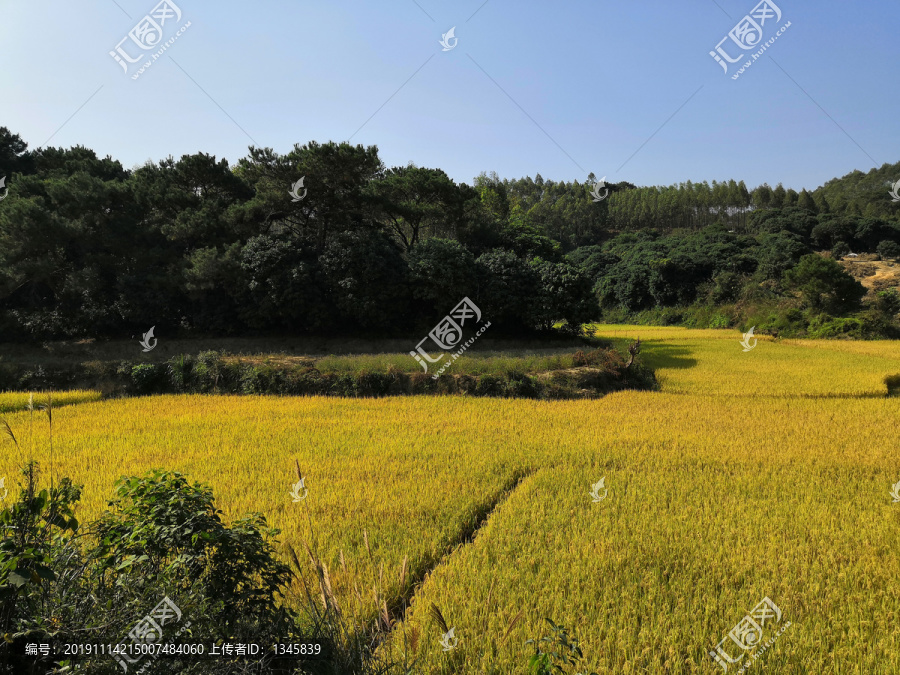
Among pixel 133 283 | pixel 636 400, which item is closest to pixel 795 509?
pixel 636 400

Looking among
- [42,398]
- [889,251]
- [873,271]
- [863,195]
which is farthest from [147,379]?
[863,195]

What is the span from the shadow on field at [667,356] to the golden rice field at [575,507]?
5.24 m

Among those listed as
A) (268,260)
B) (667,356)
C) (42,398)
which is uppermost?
(268,260)

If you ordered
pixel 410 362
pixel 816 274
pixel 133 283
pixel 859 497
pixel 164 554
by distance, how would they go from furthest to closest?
pixel 816 274
pixel 133 283
pixel 410 362
pixel 859 497
pixel 164 554

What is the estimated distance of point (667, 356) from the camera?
63.5 ft

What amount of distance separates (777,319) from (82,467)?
1352 inches

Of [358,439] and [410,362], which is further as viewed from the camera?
[410,362]

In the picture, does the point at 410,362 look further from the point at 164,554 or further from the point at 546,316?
the point at 164,554

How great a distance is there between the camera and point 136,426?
962 cm

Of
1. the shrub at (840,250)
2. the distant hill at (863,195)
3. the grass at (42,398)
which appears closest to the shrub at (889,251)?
the shrub at (840,250)

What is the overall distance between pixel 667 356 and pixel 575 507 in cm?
1576

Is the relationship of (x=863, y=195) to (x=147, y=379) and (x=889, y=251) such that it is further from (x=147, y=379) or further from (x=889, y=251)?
(x=147, y=379)

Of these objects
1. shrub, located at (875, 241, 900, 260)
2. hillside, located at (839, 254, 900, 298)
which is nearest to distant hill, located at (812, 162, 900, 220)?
shrub, located at (875, 241, 900, 260)

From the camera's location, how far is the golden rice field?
3.42 m
